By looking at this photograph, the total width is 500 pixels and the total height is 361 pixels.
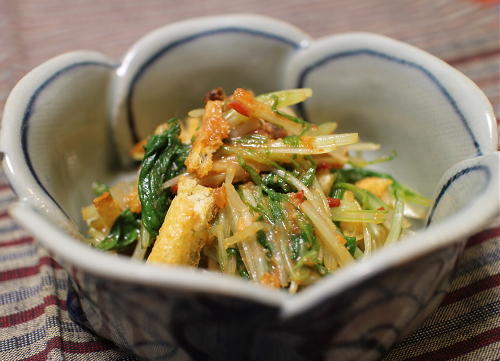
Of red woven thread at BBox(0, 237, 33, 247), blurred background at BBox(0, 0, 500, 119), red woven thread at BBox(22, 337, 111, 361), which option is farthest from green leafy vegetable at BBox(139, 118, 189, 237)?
blurred background at BBox(0, 0, 500, 119)

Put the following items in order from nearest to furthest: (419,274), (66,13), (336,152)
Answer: (419,274)
(336,152)
(66,13)

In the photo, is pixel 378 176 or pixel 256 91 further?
pixel 256 91

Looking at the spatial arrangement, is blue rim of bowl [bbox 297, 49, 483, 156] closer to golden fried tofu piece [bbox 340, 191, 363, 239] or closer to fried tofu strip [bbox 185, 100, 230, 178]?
golden fried tofu piece [bbox 340, 191, 363, 239]

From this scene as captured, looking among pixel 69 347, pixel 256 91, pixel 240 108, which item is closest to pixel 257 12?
pixel 256 91

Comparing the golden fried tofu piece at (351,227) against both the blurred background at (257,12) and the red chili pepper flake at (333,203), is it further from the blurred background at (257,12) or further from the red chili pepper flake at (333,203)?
the blurred background at (257,12)

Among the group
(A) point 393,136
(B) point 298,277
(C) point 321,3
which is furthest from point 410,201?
(C) point 321,3

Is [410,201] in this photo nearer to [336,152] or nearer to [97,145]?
[336,152]

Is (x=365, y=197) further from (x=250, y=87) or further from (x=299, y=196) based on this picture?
(x=250, y=87)
